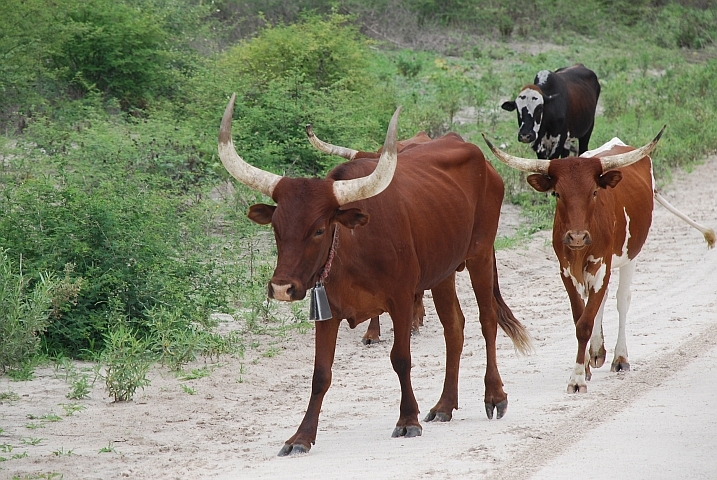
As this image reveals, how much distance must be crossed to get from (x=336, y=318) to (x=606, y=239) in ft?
8.06

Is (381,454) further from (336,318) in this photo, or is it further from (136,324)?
(136,324)

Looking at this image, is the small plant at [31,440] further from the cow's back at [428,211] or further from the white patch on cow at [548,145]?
the white patch on cow at [548,145]

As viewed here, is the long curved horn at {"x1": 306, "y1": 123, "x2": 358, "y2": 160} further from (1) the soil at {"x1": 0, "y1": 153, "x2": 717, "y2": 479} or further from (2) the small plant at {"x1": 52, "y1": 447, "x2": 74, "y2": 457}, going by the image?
(2) the small plant at {"x1": 52, "y1": 447, "x2": 74, "y2": 457}

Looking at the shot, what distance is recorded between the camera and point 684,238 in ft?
42.5

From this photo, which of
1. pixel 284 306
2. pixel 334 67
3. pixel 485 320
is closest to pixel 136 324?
pixel 284 306

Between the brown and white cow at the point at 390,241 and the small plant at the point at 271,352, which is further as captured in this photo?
the small plant at the point at 271,352

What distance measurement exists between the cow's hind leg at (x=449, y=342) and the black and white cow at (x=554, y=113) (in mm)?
8528

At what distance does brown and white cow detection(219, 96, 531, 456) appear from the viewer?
5.66 m

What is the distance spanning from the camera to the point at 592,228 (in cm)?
746

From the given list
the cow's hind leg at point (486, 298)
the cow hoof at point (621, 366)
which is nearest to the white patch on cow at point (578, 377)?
the cow's hind leg at point (486, 298)

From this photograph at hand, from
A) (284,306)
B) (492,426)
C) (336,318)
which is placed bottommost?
(284,306)

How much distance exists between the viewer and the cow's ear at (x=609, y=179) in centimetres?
729

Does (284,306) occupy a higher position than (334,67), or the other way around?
(334,67)

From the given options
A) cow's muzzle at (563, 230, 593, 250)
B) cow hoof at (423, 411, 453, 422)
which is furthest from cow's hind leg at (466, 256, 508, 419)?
cow's muzzle at (563, 230, 593, 250)
